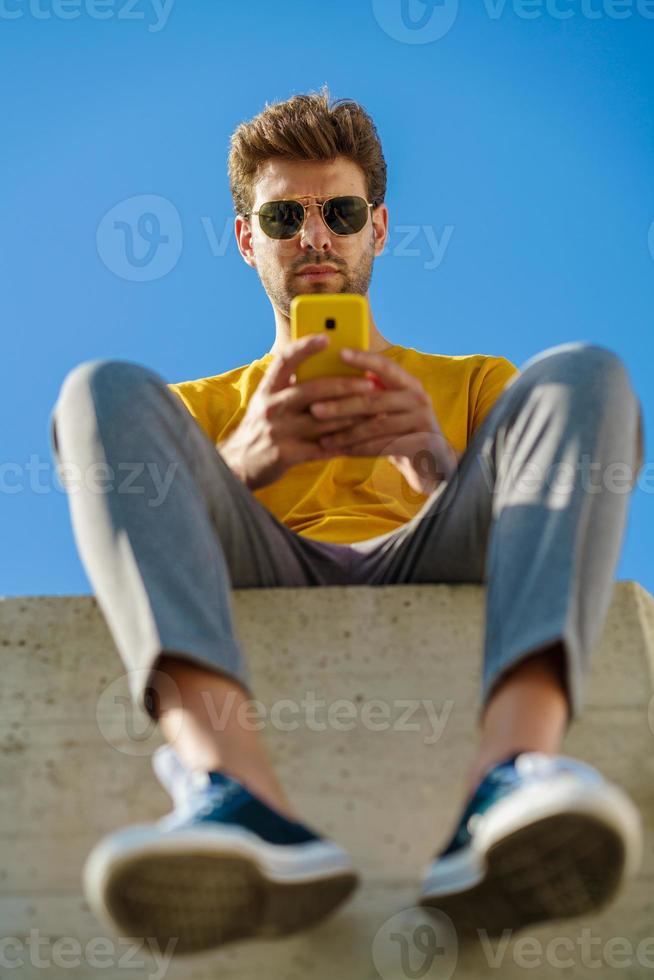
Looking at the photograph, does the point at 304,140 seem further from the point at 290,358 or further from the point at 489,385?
the point at 290,358

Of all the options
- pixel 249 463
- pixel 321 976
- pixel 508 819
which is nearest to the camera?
pixel 508 819

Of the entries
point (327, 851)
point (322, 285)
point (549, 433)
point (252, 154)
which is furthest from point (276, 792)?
point (252, 154)

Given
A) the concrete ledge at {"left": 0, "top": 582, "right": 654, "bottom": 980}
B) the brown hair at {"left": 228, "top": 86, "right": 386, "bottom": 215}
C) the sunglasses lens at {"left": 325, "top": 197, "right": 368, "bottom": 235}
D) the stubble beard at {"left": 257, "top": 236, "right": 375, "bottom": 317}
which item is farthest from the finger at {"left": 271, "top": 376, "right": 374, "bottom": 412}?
the brown hair at {"left": 228, "top": 86, "right": 386, "bottom": 215}

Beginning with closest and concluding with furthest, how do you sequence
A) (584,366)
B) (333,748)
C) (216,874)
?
(216,874)
(584,366)
(333,748)

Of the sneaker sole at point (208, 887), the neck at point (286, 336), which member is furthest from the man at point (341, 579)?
the neck at point (286, 336)

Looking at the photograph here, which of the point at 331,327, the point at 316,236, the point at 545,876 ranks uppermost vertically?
the point at 316,236

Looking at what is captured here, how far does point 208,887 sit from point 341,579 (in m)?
1.01

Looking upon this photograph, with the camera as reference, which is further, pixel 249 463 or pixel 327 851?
pixel 249 463

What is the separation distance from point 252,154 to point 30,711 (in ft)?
6.78

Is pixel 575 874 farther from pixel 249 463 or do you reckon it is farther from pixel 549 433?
pixel 249 463

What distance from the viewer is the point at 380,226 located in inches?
155

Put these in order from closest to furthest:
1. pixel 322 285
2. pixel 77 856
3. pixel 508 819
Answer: pixel 508 819
pixel 77 856
pixel 322 285

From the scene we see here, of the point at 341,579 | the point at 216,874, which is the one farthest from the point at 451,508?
the point at 216,874

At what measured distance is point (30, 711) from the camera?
2273 millimetres
